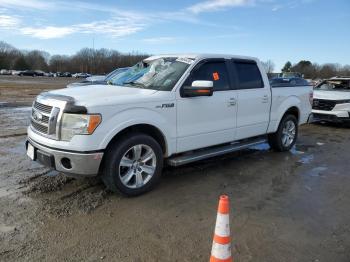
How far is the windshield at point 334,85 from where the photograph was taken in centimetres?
1264

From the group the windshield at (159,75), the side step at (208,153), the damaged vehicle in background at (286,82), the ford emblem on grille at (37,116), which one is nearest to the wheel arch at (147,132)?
the side step at (208,153)

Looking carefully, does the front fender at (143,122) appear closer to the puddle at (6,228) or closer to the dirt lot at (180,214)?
the dirt lot at (180,214)

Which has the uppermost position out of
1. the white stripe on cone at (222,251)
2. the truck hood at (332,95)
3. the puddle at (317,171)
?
the truck hood at (332,95)

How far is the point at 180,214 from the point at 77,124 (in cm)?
166

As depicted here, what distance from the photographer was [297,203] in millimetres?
4871

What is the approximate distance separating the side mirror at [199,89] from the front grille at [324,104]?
25.1ft

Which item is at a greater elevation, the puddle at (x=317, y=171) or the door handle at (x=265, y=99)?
the door handle at (x=265, y=99)

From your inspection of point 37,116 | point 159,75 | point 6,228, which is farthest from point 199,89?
point 6,228

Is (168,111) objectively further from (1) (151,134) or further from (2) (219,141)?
(2) (219,141)

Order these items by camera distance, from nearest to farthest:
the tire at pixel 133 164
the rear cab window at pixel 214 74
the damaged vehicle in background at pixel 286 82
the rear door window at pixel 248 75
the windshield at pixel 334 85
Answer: the tire at pixel 133 164, the rear cab window at pixel 214 74, the rear door window at pixel 248 75, the damaged vehicle in background at pixel 286 82, the windshield at pixel 334 85

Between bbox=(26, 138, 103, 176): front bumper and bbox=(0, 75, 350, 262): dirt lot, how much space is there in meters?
0.45

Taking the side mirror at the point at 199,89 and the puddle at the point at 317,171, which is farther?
the puddle at the point at 317,171

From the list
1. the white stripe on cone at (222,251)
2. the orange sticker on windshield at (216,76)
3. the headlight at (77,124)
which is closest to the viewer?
the white stripe on cone at (222,251)

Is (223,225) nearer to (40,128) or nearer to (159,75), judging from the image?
(40,128)
